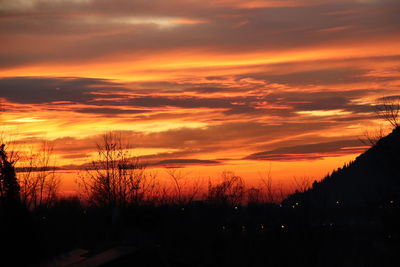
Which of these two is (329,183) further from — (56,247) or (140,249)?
(140,249)

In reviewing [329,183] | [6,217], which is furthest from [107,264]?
[329,183]

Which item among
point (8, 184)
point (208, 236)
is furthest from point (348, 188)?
point (8, 184)

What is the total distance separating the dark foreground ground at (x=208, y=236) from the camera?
2923 cm

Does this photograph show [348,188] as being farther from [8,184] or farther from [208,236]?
[8,184]

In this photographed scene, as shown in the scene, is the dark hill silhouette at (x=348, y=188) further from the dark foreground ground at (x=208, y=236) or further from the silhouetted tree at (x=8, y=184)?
the silhouetted tree at (x=8, y=184)

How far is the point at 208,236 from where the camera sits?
4694 centimetres

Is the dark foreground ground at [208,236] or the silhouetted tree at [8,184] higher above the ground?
the silhouetted tree at [8,184]

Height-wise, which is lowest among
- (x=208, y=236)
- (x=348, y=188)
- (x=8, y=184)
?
(x=208, y=236)

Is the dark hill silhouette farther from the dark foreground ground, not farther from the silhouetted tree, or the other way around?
the silhouetted tree

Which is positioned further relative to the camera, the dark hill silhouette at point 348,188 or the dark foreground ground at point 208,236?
the dark hill silhouette at point 348,188

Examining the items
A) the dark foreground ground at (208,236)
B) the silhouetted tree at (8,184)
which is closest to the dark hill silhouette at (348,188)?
the dark foreground ground at (208,236)

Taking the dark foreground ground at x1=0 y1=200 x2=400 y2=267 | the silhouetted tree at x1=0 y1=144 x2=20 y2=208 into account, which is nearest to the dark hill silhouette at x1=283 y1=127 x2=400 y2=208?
the dark foreground ground at x1=0 y1=200 x2=400 y2=267

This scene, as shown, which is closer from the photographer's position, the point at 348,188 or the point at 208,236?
the point at 208,236

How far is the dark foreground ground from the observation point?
1151 inches
